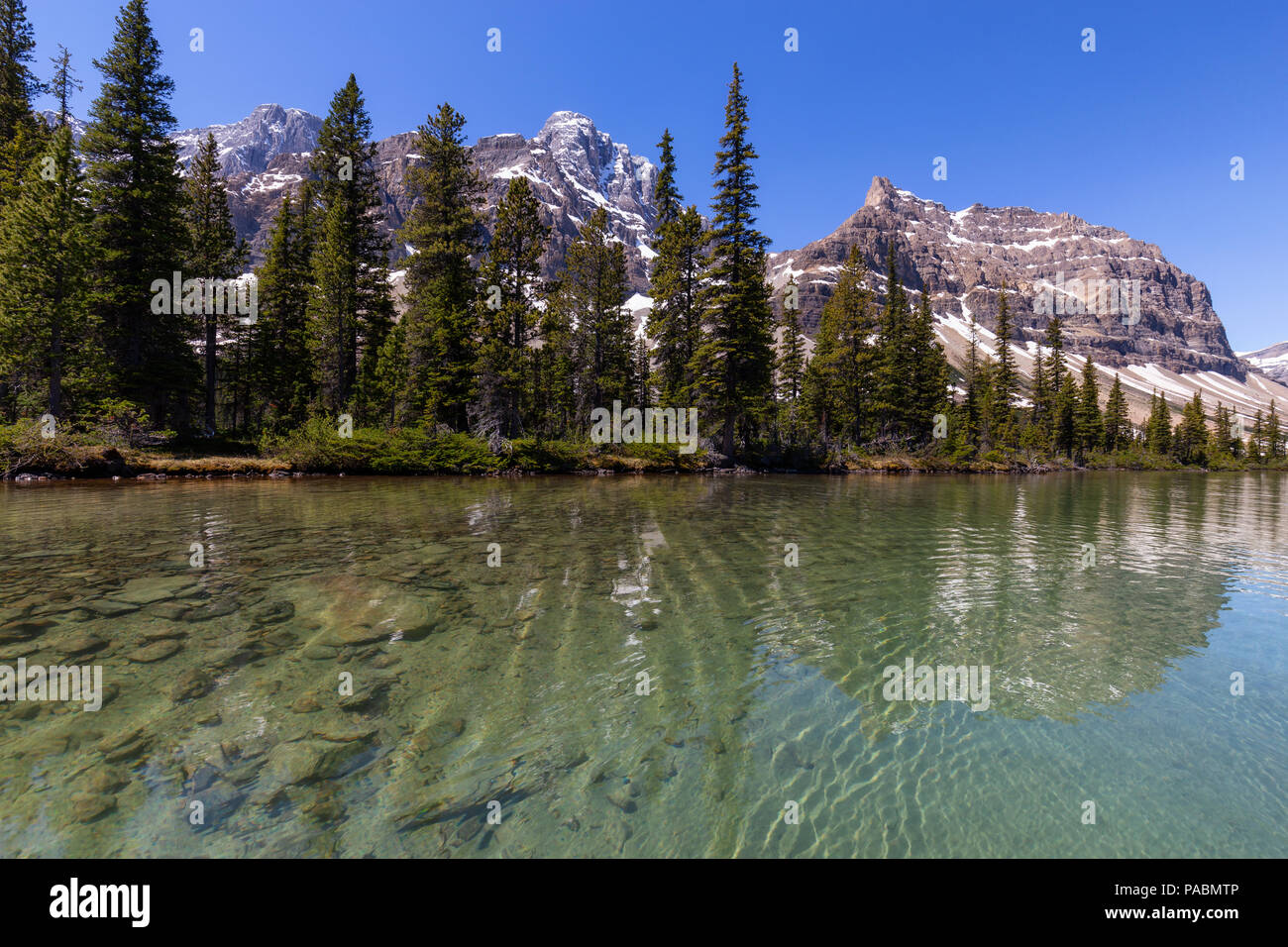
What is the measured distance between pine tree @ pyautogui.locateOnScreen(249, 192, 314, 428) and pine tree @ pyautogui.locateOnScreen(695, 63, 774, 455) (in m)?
27.4

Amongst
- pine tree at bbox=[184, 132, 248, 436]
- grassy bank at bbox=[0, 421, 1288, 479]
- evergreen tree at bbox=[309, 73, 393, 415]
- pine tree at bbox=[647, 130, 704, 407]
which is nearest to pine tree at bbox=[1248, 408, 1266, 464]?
grassy bank at bbox=[0, 421, 1288, 479]

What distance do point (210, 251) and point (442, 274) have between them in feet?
48.3

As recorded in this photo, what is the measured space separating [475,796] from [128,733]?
293 cm

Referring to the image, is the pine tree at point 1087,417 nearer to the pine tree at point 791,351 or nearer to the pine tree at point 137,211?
the pine tree at point 791,351

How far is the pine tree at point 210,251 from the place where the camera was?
3162 centimetres

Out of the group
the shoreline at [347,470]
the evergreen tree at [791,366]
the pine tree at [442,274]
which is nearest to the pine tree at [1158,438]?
the shoreline at [347,470]

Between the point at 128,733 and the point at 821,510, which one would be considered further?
the point at 821,510

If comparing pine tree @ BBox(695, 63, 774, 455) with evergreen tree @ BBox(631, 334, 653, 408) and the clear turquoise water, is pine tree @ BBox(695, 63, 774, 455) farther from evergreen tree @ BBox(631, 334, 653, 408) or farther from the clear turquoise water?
the clear turquoise water

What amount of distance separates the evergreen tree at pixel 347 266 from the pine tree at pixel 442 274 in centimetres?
364

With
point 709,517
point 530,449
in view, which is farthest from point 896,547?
point 530,449

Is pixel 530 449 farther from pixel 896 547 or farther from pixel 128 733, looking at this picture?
pixel 128 733
